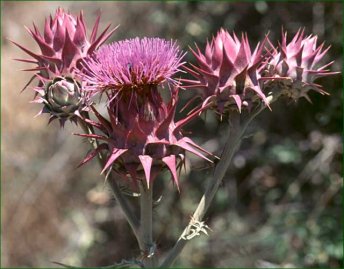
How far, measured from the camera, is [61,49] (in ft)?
6.15

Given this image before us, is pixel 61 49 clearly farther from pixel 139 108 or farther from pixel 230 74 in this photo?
pixel 230 74

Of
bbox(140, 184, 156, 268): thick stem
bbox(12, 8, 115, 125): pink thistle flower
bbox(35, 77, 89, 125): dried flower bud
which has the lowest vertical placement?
bbox(140, 184, 156, 268): thick stem

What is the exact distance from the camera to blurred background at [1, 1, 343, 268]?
3861 millimetres

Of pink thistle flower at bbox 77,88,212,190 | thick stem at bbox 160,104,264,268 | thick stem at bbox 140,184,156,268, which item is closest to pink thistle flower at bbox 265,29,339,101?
thick stem at bbox 160,104,264,268

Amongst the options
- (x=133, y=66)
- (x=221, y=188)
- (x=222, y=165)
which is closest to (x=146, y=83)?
(x=133, y=66)

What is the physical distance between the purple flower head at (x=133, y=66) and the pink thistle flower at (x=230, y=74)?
0.28 feet

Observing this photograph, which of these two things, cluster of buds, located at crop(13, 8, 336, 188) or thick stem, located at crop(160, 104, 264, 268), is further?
thick stem, located at crop(160, 104, 264, 268)

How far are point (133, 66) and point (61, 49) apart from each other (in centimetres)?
31

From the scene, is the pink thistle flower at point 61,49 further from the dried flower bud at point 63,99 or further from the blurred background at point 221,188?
the blurred background at point 221,188

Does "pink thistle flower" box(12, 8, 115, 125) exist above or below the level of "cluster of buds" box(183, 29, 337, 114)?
above

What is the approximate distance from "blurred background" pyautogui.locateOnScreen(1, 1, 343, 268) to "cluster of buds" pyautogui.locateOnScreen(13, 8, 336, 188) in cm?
139

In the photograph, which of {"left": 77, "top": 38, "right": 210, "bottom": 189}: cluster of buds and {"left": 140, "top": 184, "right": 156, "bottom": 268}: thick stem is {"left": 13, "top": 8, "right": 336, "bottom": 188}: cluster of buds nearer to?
{"left": 77, "top": 38, "right": 210, "bottom": 189}: cluster of buds

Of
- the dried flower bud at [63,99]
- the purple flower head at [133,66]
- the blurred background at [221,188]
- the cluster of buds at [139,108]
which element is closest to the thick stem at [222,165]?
the cluster of buds at [139,108]

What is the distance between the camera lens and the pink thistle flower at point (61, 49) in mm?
1841
